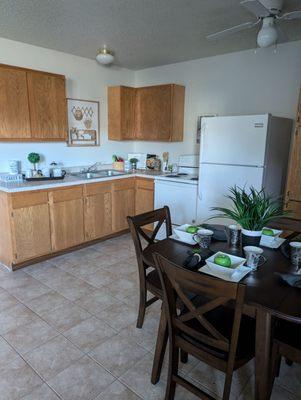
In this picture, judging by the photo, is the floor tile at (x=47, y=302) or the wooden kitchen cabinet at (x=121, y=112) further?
the wooden kitchen cabinet at (x=121, y=112)

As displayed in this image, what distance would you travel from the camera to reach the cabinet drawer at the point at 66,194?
3267mm

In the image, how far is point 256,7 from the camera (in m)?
2.00

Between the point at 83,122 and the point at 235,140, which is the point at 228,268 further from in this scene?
the point at 83,122

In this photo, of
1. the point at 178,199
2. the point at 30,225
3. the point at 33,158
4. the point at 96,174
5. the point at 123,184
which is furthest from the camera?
the point at 96,174

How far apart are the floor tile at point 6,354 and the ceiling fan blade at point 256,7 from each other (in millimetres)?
2756

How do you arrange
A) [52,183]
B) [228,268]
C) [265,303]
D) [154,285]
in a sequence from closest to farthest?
[265,303]
[228,268]
[154,285]
[52,183]

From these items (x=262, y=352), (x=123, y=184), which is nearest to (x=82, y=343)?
(x=262, y=352)

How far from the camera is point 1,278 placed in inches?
116

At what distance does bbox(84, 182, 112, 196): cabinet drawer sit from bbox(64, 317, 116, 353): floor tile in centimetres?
172

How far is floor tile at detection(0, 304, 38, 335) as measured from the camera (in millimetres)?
2205

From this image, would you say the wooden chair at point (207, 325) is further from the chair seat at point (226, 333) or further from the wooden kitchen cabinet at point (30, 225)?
the wooden kitchen cabinet at point (30, 225)

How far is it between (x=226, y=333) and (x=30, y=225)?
7.89ft

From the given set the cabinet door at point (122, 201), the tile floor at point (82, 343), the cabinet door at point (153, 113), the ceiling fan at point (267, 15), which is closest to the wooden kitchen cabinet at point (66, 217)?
the tile floor at point (82, 343)

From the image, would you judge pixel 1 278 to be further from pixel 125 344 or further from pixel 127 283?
pixel 125 344
